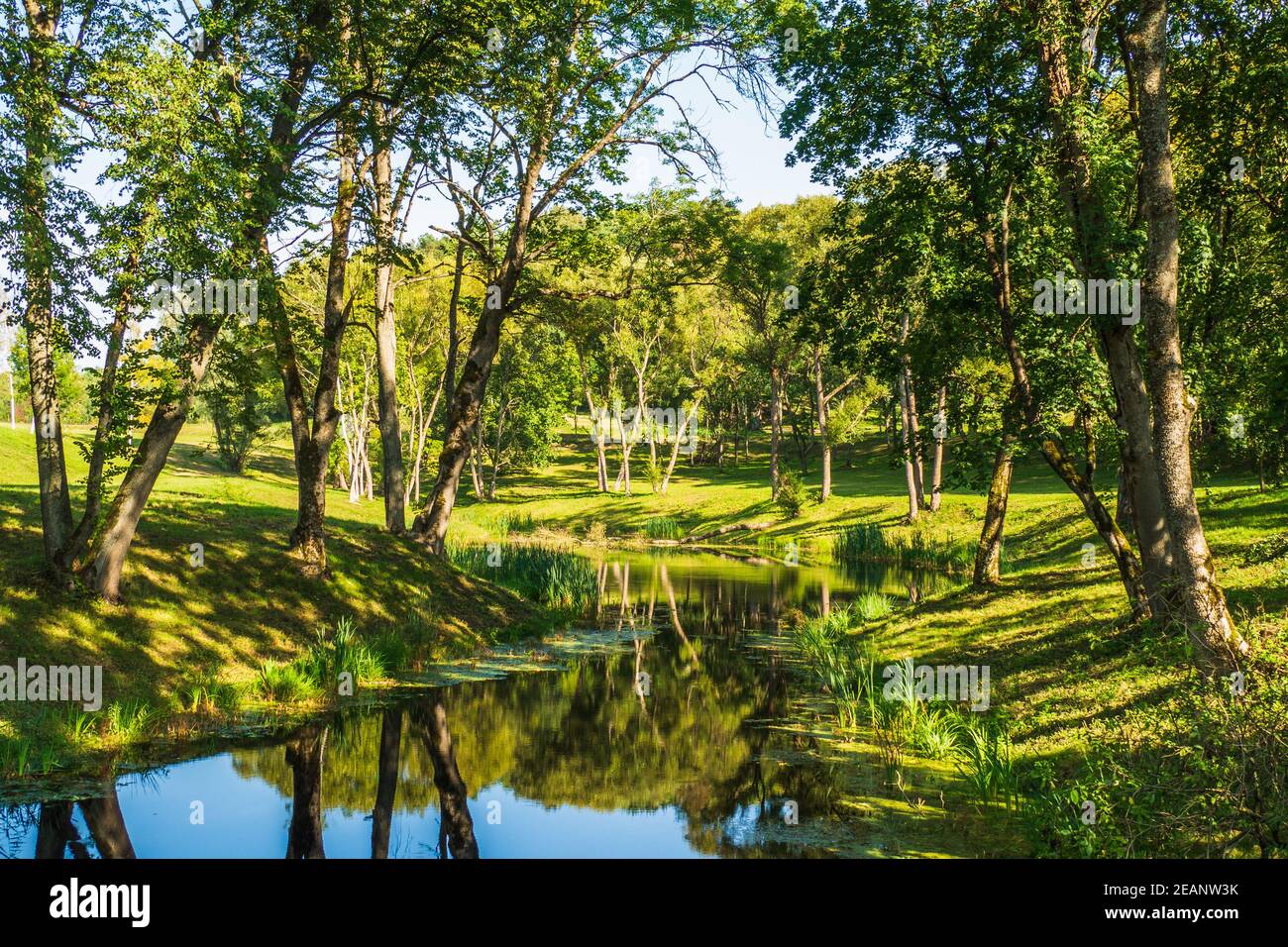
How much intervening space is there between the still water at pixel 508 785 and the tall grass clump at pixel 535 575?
270 inches

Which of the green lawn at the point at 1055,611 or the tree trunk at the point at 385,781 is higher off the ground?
the green lawn at the point at 1055,611

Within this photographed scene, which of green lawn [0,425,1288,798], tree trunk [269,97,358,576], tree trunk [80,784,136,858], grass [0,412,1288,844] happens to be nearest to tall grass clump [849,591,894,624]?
grass [0,412,1288,844]

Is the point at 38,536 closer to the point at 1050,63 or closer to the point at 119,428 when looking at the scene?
the point at 119,428

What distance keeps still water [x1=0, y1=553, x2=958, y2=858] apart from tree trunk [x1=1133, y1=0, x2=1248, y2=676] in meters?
4.76

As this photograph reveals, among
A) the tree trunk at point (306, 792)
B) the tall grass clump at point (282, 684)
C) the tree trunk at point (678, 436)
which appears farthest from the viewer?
the tree trunk at point (678, 436)

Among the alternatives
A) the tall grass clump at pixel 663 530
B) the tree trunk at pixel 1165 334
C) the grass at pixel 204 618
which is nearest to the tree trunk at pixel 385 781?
the grass at pixel 204 618

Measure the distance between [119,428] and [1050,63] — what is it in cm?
1493

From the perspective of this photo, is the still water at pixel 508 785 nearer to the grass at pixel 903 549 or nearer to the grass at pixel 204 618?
the grass at pixel 204 618

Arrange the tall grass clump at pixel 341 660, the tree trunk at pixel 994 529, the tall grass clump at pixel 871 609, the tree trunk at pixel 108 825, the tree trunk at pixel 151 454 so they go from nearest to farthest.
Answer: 1. the tree trunk at pixel 108 825
2. the tree trunk at pixel 151 454
3. the tall grass clump at pixel 341 660
4. the tree trunk at pixel 994 529
5. the tall grass clump at pixel 871 609

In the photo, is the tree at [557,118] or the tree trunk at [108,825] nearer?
the tree trunk at [108,825]

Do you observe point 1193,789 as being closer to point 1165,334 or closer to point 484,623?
point 1165,334

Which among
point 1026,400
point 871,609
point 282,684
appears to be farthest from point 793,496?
point 282,684

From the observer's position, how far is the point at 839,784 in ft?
36.7

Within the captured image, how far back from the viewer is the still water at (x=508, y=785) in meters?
9.30
